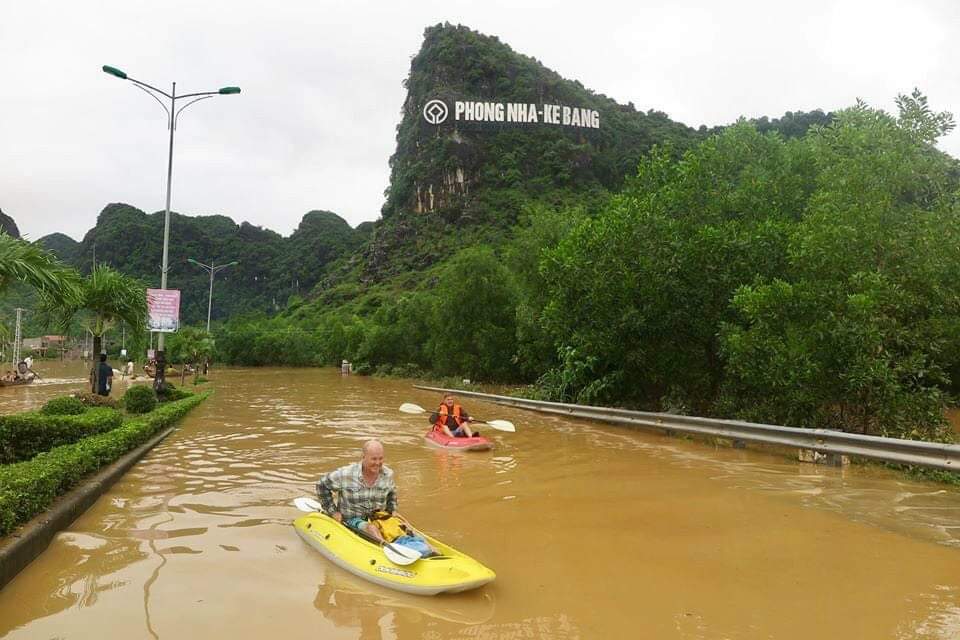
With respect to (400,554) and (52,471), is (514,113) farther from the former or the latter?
(400,554)

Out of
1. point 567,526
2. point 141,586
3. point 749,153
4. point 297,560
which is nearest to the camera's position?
point 141,586

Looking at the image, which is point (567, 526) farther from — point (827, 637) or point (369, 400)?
point (369, 400)

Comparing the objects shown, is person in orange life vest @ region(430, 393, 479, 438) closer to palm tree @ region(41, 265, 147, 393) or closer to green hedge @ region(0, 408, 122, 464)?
green hedge @ region(0, 408, 122, 464)

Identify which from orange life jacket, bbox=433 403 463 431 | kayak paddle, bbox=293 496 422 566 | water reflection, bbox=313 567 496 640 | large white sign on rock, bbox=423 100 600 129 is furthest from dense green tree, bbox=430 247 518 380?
large white sign on rock, bbox=423 100 600 129

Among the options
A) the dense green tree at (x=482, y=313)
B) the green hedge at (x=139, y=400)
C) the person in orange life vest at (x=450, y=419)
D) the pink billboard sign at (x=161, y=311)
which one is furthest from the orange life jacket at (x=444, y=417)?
the dense green tree at (x=482, y=313)

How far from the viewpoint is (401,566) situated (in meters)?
5.39

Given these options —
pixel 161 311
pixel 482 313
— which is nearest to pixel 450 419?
pixel 161 311

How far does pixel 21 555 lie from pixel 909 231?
1393 centimetres

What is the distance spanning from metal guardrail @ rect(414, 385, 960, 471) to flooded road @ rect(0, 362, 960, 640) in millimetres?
415

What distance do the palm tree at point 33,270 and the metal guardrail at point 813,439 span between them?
38.7 ft

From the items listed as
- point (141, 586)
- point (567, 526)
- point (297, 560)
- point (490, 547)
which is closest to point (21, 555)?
point (141, 586)

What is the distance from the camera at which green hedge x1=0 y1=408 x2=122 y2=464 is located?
34.3 ft

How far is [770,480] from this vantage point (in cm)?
977

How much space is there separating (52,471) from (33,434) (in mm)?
4316
